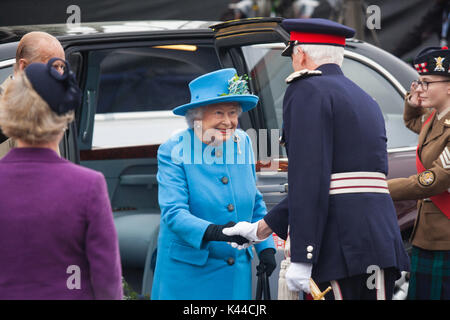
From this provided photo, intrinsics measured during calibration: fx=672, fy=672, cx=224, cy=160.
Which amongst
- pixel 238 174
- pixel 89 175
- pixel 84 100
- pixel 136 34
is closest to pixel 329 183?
pixel 238 174

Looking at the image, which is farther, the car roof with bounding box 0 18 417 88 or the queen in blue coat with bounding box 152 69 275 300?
the car roof with bounding box 0 18 417 88

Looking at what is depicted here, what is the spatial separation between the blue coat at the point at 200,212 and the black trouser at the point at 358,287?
0.56 m

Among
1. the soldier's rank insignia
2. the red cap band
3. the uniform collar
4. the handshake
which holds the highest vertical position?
the red cap band

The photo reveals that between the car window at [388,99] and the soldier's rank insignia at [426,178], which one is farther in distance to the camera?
the car window at [388,99]

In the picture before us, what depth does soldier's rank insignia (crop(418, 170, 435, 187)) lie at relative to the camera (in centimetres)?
324

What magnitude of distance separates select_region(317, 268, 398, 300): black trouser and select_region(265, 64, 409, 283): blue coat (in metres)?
0.05

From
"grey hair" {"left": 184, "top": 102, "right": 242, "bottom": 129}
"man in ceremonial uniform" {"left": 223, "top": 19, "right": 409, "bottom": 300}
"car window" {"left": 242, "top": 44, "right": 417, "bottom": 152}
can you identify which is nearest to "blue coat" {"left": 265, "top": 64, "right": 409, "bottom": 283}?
"man in ceremonial uniform" {"left": 223, "top": 19, "right": 409, "bottom": 300}

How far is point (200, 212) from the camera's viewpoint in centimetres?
298

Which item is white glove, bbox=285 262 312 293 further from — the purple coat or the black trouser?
the purple coat

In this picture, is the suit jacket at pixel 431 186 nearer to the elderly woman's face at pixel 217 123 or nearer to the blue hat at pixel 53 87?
the elderly woman's face at pixel 217 123

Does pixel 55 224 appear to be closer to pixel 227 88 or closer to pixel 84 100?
pixel 227 88

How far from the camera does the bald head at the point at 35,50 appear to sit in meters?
3.15

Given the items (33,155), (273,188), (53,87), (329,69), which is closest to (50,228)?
(33,155)

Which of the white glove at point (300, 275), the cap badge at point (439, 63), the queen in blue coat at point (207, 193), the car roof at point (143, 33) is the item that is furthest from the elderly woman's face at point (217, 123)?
the cap badge at point (439, 63)
